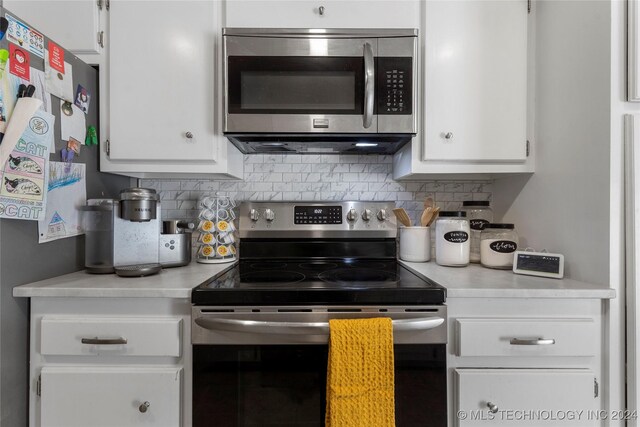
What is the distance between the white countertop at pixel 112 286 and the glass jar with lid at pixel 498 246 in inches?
47.6

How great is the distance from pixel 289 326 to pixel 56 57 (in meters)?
1.29

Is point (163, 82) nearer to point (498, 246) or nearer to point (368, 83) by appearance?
point (368, 83)

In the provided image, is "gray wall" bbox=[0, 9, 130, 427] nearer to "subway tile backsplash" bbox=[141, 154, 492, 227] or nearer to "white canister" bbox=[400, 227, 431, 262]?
"subway tile backsplash" bbox=[141, 154, 492, 227]

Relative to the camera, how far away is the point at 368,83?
3.97 ft

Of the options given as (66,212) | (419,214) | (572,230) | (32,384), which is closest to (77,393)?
(32,384)

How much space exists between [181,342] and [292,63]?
3.69ft

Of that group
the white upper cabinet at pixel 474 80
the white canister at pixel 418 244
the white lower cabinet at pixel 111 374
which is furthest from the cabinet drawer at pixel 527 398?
the white lower cabinet at pixel 111 374

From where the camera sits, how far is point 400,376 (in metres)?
0.98

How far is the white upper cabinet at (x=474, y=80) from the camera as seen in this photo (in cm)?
130

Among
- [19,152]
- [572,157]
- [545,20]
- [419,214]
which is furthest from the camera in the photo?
[419,214]

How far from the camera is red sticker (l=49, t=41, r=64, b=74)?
3.64 ft

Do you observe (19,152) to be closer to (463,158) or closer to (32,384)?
(32,384)

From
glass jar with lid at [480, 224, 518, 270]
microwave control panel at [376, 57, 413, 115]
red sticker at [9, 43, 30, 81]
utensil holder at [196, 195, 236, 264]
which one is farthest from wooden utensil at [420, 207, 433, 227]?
red sticker at [9, 43, 30, 81]

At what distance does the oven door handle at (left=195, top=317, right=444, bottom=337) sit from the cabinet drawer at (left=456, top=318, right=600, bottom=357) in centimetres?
16
